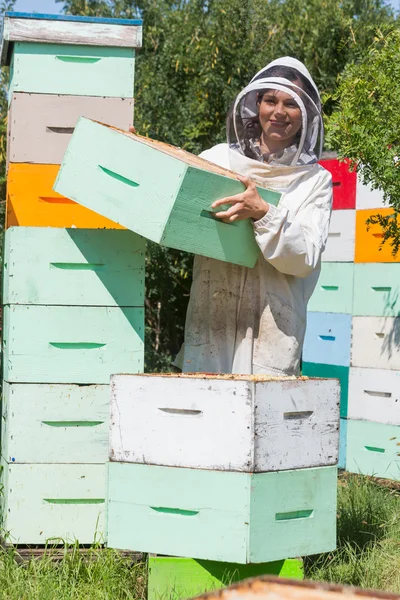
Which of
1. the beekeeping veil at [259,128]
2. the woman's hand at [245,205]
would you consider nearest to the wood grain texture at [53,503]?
the woman's hand at [245,205]

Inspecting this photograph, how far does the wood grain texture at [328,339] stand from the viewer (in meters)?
5.53

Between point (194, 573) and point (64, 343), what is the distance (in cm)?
96

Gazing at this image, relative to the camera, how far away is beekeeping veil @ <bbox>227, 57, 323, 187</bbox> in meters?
3.31

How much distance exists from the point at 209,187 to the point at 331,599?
212 centimetres

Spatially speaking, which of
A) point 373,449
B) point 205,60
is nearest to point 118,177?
point 373,449

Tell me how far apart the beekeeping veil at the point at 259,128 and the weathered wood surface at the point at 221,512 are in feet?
3.79

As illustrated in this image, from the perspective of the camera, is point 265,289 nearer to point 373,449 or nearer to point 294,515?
point 294,515

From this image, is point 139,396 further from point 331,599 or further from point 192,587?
point 331,599

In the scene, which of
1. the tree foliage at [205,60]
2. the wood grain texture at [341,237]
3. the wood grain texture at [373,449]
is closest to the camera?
the wood grain texture at [373,449]

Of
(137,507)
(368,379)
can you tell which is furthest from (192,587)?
(368,379)

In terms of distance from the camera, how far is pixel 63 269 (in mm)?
3291

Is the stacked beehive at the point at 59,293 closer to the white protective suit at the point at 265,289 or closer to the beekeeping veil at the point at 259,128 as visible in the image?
the white protective suit at the point at 265,289

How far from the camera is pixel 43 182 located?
339cm

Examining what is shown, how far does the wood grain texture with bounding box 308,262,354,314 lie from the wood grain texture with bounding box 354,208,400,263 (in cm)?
12
